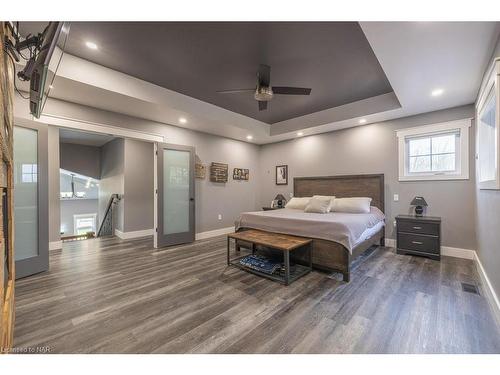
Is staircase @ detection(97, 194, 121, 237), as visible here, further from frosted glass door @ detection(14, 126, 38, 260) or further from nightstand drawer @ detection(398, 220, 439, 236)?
nightstand drawer @ detection(398, 220, 439, 236)

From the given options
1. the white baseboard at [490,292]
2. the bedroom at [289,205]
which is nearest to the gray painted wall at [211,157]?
the bedroom at [289,205]

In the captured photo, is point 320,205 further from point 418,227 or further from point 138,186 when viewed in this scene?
point 138,186

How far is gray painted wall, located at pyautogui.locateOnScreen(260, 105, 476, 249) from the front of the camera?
350 cm

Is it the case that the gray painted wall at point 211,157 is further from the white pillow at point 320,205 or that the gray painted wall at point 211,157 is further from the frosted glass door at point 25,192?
the white pillow at point 320,205

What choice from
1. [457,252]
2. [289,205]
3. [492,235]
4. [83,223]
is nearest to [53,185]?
[289,205]

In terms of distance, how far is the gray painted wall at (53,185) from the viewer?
382 cm

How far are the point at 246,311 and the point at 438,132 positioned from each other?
4289 mm

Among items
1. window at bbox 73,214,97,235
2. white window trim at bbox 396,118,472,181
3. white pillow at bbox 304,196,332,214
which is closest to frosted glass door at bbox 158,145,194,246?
white pillow at bbox 304,196,332,214

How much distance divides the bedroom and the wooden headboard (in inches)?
1.3

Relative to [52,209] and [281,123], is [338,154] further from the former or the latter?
[52,209]

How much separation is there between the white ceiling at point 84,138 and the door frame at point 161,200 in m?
2.54

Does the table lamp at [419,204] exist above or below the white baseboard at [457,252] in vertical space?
above

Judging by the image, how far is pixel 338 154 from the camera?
487cm
